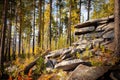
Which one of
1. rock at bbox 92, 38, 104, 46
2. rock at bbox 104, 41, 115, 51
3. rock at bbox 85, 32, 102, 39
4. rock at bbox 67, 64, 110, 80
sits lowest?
rock at bbox 67, 64, 110, 80

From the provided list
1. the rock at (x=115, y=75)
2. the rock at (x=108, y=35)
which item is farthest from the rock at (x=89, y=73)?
the rock at (x=108, y=35)

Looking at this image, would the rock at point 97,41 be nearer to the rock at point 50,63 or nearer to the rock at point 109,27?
the rock at point 109,27

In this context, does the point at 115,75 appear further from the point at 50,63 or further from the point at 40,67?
the point at 40,67

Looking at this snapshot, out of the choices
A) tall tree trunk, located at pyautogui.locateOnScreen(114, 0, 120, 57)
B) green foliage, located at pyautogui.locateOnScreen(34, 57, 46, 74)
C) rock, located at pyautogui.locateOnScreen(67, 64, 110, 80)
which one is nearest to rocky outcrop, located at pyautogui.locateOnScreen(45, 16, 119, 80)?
rock, located at pyautogui.locateOnScreen(67, 64, 110, 80)

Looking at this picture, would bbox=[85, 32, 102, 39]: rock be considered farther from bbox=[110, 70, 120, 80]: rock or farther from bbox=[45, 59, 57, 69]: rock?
bbox=[110, 70, 120, 80]: rock

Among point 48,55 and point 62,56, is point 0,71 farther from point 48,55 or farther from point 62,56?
point 62,56

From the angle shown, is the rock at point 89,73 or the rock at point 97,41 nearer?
the rock at point 89,73

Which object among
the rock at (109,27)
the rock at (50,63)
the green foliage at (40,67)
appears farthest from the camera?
the rock at (109,27)

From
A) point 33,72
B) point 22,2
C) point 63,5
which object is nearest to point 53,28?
point 63,5

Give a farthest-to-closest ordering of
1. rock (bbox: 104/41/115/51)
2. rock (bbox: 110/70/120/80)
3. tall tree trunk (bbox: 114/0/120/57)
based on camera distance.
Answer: rock (bbox: 104/41/115/51), tall tree trunk (bbox: 114/0/120/57), rock (bbox: 110/70/120/80)

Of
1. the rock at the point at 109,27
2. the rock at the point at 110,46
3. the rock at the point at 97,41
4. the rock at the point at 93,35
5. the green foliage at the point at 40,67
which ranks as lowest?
the green foliage at the point at 40,67

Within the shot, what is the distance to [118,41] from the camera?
34.6 ft

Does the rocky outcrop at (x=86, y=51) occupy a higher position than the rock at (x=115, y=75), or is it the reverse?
the rocky outcrop at (x=86, y=51)

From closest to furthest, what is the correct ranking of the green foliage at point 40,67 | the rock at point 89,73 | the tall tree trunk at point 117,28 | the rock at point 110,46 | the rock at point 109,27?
the rock at point 89,73 → the tall tree trunk at point 117,28 → the green foliage at point 40,67 → the rock at point 110,46 → the rock at point 109,27
